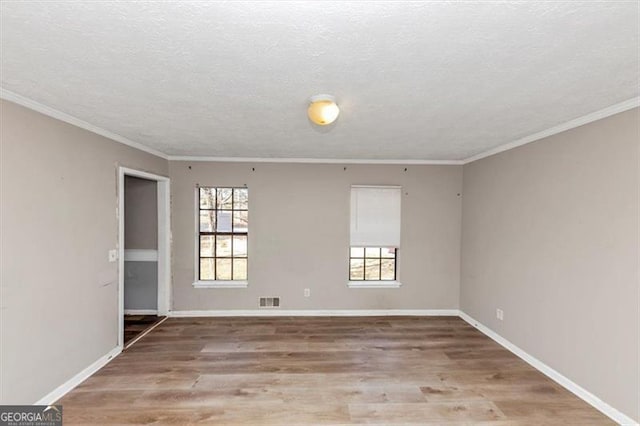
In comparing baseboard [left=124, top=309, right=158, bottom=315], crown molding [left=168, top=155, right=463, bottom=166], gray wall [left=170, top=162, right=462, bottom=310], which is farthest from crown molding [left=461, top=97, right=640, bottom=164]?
baseboard [left=124, top=309, right=158, bottom=315]

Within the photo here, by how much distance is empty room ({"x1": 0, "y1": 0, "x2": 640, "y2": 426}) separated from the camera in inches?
55.5

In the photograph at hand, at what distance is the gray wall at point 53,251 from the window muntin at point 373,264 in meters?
3.20

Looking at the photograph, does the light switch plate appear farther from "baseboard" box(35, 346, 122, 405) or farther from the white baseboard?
the white baseboard

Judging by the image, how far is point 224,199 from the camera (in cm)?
459

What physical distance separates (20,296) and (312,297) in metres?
3.25

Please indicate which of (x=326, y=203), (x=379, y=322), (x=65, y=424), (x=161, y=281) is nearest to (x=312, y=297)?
(x=379, y=322)

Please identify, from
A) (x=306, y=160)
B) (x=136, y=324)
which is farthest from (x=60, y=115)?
(x=136, y=324)

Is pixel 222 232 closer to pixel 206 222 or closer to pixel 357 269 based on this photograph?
pixel 206 222

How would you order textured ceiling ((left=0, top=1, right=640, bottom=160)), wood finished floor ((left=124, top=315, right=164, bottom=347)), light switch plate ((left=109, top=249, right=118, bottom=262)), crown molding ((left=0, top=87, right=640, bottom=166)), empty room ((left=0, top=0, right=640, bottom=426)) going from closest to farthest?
textured ceiling ((left=0, top=1, right=640, bottom=160)) < empty room ((left=0, top=0, right=640, bottom=426)) < crown molding ((left=0, top=87, right=640, bottom=166)) < light switch plate ((left=109, top=249, right=118, bottom=262)) < wood finished floor ((left=124, top=315, right=164, bottom=347))

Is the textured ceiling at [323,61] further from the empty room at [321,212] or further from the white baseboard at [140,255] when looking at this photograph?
the white baseboard at [140,255]

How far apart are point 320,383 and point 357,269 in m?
2.15

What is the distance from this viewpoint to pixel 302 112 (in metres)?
2.40

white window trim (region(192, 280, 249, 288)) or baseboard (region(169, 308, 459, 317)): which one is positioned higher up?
white window trim (region(192, 280, 249, 288))

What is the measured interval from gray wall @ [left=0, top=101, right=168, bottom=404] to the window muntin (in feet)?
10.5
